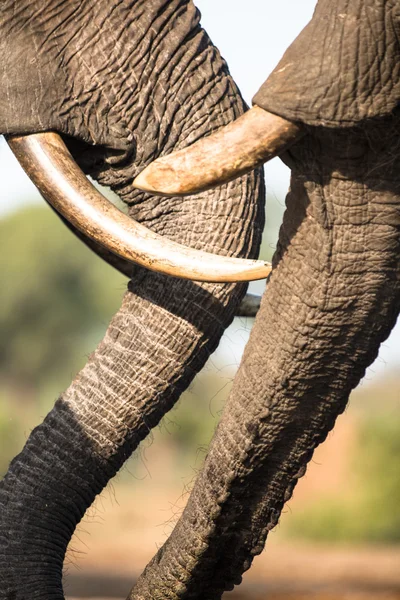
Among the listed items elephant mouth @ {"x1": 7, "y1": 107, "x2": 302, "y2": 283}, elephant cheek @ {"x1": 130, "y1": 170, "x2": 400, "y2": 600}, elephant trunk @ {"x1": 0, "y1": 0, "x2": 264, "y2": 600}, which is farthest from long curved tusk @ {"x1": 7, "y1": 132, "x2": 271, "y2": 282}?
elephant cheek @ {"x1": 130, "y1": 170, "x2": 400, "y2": 600}

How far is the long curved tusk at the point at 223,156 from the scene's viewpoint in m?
1.62

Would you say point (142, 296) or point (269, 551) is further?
point (269, 551)

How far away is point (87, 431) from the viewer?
2373 millimetres

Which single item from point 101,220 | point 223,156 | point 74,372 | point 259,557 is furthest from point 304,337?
point 74,372

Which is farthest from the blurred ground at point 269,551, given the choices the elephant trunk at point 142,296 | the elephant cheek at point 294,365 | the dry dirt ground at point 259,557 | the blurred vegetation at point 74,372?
the elephant cheek at point 294,365

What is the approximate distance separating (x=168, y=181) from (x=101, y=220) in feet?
2.03

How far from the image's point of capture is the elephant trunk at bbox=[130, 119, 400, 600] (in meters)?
1.71

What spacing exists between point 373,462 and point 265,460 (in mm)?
7375

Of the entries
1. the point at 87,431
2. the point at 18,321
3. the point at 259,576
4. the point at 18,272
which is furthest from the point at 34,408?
the point at 87,431

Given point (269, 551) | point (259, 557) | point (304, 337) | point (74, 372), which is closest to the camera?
point (304, 337)

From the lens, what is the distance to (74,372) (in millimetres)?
10023

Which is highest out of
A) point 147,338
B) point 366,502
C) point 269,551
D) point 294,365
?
point 366,502

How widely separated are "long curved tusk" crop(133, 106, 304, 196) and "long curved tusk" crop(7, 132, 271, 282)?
408 mm

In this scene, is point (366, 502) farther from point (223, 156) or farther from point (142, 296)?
point (223, 156)
